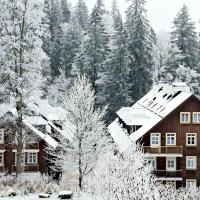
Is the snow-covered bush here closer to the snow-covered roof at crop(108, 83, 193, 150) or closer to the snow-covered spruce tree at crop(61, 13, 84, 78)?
the snow-covered roof at crop(108, 83, 193, 150)

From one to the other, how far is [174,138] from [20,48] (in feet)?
70.5

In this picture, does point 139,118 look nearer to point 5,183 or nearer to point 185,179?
point 185,179

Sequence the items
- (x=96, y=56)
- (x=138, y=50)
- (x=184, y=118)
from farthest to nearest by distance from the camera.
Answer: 1. (x=96, y=56)
2. (x=138, y=50)
3. (x=184, y=118)

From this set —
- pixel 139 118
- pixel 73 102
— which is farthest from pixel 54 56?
pixel 73 102

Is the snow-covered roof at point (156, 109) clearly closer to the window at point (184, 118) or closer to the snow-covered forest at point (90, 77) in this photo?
the window at point (184, 118)

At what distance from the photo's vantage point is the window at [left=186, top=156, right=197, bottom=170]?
42312 mm

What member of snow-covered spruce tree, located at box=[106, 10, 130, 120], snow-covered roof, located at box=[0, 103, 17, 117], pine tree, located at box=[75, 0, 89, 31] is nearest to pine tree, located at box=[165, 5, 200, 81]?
snow-covered spruce tree, located at box=[106, 10, 130, 120]

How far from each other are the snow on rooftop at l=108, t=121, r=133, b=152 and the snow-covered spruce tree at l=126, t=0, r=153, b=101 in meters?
12.7

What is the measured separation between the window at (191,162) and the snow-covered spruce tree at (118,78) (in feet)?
70.4

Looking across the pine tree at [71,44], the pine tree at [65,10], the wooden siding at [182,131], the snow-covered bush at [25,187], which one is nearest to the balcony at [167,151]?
the wooden siding at [182,131]

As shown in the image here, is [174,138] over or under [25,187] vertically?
over

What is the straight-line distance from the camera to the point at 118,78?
63.9 meters

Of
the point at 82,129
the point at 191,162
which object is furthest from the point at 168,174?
the point at 82,129

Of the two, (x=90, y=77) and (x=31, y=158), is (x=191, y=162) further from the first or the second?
(x=90, y=77)
